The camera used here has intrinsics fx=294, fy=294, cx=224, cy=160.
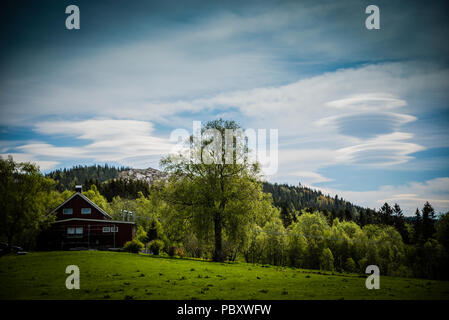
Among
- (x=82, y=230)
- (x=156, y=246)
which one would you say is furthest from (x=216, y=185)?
(x=82, y=230)

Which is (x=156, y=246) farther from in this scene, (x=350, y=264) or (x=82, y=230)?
(x=350, y=264)

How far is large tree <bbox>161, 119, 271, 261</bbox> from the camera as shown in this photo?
3700 cm

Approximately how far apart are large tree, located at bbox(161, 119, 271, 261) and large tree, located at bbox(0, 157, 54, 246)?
18805 millimetres

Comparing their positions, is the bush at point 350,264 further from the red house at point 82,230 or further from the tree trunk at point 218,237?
the red house at point 82,230

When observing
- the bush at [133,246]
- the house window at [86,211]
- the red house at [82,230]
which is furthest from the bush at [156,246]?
the house window at [86,211]

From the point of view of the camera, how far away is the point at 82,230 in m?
49.5

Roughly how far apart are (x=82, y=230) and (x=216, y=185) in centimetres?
2708

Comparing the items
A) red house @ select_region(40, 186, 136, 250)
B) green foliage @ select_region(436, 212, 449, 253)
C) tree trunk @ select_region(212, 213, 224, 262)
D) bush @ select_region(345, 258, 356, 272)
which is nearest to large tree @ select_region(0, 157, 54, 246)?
red house @ select_region(40, 186, 136, 250)

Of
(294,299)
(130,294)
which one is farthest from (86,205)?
(294,299)

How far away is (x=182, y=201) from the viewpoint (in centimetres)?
3875

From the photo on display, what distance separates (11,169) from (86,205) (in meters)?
18.7

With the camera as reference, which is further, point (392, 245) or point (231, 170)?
point (392, 245)
